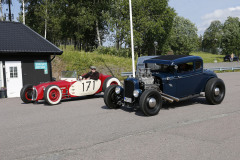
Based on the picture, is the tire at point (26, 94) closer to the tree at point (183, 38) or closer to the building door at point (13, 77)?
the building door at point (13, 77)

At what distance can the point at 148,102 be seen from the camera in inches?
284

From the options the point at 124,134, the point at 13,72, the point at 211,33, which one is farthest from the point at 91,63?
the point at 211,33

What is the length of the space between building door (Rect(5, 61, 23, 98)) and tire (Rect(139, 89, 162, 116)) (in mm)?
10436

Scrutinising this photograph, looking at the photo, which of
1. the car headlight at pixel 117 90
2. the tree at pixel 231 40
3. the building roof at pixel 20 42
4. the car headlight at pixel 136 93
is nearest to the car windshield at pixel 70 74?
the car headlight at pixel 117 90

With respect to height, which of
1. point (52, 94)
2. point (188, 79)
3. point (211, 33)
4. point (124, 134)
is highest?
point (211, 33)

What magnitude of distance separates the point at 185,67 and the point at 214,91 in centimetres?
141

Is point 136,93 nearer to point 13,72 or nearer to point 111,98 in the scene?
point 111,98

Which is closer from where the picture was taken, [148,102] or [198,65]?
[148,102]

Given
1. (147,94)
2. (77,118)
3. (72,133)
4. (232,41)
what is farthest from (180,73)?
(232,41)

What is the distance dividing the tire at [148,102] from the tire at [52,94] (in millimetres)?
4436

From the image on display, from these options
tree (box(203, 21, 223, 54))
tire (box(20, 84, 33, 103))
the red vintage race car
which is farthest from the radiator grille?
tree (box(203, 21, 223, 54))

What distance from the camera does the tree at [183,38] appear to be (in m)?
66.7

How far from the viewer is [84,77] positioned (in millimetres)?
11469

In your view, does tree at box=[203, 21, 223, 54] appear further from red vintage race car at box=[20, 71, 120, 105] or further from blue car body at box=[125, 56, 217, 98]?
blue car body at box=[125, 56, 217, 98]
